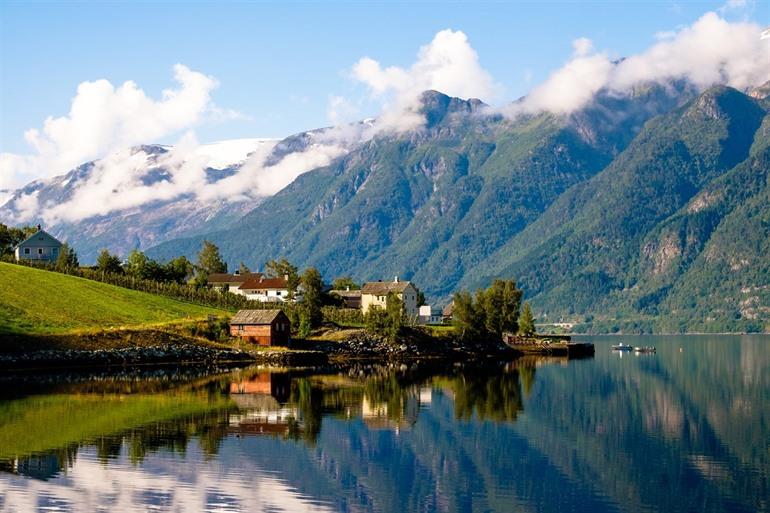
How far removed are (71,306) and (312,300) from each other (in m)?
47.4

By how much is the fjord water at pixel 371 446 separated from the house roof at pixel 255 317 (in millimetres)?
37424

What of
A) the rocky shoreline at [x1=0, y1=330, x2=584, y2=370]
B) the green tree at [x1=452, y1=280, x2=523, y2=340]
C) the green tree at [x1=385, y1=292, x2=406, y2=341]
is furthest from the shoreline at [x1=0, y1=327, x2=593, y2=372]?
the green tree at [x1=452, y1=280, x2=523, y2=340]

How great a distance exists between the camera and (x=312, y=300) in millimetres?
190625

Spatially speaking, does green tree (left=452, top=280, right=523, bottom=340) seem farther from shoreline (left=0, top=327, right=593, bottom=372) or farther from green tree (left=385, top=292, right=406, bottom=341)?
green tree (left=385, top=292, right=406, bottom=341)

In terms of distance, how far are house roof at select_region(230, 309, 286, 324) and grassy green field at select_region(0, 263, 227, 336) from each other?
6.93 meters

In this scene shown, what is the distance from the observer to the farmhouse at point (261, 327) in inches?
6206

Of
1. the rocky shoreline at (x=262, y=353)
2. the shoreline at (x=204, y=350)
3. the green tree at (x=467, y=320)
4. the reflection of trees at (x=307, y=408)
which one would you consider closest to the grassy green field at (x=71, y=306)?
the shoreline at (x=204, y=350)

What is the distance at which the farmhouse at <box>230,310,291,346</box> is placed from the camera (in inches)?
6206

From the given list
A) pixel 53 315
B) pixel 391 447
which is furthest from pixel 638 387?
pixel 53 315

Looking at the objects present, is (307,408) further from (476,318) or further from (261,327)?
(476,318)

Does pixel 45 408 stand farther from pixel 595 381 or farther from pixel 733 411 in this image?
pixel 595 381

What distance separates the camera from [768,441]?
76.1 metres

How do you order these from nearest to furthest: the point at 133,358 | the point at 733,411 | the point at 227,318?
the point at 733,411 < the point at 133,358 < the point at 227,318

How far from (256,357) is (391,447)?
80671mm
